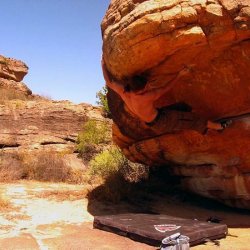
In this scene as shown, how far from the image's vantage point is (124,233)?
13.9 feet

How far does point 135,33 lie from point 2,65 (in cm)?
1844

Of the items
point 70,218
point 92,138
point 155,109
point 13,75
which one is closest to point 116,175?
point 70,218

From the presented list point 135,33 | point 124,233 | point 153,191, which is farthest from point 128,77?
point 153,191

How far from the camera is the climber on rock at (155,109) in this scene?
4.94 m

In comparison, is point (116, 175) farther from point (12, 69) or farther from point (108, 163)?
point (12, 69)

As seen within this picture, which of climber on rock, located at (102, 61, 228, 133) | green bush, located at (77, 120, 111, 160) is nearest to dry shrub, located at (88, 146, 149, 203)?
climber on rock, located at (102, 61, 228, 133)

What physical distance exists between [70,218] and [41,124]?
9.35 metres

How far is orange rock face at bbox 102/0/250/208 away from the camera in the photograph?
4301mm

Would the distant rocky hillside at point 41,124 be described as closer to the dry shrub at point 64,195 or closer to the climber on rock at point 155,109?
the dry shrub at point 64,195

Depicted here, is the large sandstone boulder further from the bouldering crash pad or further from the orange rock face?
the bouldering crash pad

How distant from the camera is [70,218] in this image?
5.31m

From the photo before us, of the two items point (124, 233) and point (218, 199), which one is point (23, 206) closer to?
point (124, 233)

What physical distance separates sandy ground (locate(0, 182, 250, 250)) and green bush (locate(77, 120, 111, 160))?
512cm

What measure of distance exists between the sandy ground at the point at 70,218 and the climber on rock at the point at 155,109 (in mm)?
1467
